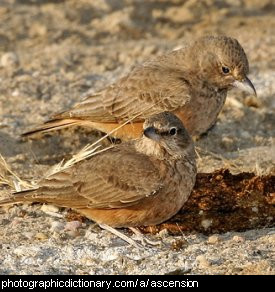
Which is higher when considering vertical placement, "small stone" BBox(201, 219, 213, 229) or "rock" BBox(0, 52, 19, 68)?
"small stone" BBox(201, 219, 213, 229)

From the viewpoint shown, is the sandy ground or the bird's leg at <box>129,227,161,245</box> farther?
the bird's leg at <box>129,227,161,245</box>

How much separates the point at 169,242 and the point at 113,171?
2.35ft

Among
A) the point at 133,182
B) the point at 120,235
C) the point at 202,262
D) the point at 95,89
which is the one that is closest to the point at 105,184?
the point at 133,182

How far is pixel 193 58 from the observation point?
9.96 metres

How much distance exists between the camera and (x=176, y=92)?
9570 millimetres

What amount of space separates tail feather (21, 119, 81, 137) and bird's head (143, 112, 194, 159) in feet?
6.77

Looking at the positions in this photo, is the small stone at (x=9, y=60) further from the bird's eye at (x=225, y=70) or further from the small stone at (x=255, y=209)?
the small stone at (x=255, y=209)

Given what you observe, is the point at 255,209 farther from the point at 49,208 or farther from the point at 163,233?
the point at 49,208

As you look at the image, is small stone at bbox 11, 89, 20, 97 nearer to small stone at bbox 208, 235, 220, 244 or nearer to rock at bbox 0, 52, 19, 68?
rock at bbox 0, 52, 19, 68

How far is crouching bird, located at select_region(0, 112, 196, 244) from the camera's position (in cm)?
765

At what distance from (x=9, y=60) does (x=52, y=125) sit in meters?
2.54

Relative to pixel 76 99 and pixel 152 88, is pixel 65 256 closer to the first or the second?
pixel 152 88

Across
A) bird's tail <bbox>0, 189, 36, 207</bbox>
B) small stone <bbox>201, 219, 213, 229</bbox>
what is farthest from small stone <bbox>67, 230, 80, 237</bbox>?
small stone <bbox>201, 219, 213, 229</bbox>
